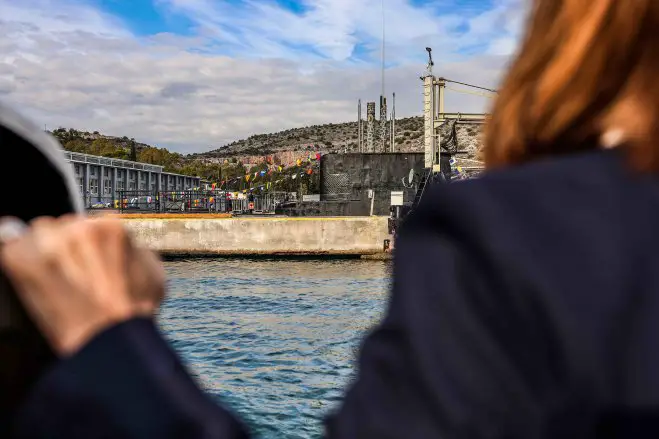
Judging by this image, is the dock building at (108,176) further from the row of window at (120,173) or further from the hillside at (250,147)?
the hillside at (250,147)

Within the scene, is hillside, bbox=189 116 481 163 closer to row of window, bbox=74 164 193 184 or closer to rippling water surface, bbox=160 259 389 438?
row of window, bbox=74 164 193 184

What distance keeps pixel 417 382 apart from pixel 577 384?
15 centimetres

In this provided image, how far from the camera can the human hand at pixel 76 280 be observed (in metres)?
0.78

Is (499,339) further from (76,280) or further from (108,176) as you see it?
(108,176)

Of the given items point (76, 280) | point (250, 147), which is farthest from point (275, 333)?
point (250, 147)

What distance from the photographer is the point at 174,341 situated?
11.7 m

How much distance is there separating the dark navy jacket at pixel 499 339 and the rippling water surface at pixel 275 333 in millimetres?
6717

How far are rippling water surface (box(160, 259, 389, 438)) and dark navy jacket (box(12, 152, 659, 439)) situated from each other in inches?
264

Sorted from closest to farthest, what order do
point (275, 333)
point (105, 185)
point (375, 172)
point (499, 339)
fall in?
point (499, 339), point (275, 333), point (375, 172), point (105, 185)

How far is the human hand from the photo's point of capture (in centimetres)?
78

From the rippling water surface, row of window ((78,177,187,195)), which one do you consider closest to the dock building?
row of window ((78,177,187,195))

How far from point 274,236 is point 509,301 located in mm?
26923

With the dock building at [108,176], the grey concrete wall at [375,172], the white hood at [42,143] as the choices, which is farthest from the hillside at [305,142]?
the white hood at [42,143]

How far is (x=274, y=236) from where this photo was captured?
27.5 m
